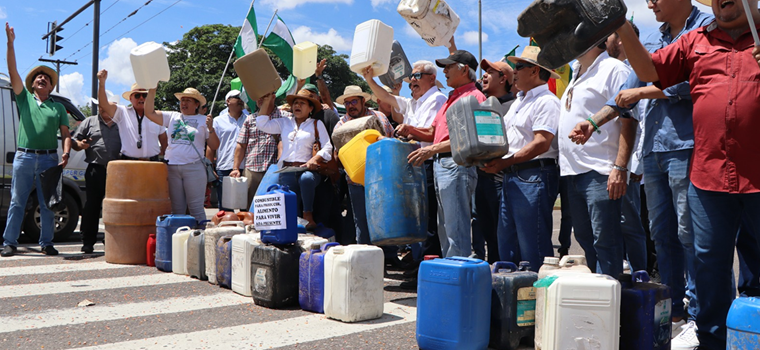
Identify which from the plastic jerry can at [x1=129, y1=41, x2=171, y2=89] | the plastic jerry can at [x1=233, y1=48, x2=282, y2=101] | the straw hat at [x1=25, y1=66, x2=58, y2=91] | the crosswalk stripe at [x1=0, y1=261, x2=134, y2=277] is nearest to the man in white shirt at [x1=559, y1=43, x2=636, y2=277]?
the plastic jerry can at [x1=233, y1=48, x2=282, y2=101]

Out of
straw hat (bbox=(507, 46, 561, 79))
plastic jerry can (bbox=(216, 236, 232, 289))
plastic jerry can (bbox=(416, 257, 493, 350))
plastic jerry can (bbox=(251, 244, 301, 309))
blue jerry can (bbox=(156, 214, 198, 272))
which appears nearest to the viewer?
plastic jerry can (bbox=(416, 257, 493, 350))

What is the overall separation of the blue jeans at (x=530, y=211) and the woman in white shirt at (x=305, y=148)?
2.43 meters

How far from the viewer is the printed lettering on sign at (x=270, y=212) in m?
4.80

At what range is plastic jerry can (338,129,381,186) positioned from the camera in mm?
5617

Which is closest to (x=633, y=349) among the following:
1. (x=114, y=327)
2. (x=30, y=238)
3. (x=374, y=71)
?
(x=114, y=327)

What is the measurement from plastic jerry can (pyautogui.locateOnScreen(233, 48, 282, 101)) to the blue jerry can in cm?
175

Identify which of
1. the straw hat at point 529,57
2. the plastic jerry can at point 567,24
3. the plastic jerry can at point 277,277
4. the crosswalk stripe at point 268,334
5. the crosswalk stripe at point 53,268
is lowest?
the crosswalk stripe at point 53,268

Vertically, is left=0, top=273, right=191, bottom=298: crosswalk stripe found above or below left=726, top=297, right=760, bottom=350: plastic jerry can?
below

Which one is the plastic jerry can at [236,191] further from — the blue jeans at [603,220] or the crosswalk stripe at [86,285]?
the blue jeans at [603,220]

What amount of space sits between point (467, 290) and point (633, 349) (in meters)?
0.90

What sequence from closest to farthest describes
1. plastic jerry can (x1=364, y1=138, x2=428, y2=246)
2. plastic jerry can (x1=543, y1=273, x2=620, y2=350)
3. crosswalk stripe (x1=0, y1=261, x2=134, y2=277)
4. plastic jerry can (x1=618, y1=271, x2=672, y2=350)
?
plastic jerry can (x1=543, y1=273, x2=620, y2=350)
plastic jerry can (x1=618, y1=271, x2=672, y2=350)
plastic jerry can (x1=364, y1=138, x2=428, y2=246)
crosswalk stripe (x1=0, y1=261, x2=134, y2=277)

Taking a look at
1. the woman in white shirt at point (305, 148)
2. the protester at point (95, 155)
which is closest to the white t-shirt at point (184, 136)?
the protester at point (95, 155)

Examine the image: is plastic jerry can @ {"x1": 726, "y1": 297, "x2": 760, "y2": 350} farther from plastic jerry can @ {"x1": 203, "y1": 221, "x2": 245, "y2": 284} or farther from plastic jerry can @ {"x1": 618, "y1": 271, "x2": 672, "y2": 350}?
plastic jerry can @ {"x1": 203, "y1": 221, "x2": 245, "y2": 284}

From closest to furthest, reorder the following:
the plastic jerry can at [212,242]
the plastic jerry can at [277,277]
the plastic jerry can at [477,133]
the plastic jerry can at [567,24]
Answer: the plastic jerry can at [567,24], the plastic jerry can at [477,133], the plastic jerry can at [277,277], the plastic jerry can at [212,242]
